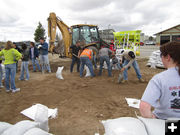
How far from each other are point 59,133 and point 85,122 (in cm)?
54

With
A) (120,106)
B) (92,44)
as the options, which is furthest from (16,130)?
(92,44)

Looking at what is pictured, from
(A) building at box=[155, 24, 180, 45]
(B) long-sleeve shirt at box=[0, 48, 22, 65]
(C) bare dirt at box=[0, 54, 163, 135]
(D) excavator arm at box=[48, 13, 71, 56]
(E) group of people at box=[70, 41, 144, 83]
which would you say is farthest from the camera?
(A) building at box=[155, 24, 180, 45]

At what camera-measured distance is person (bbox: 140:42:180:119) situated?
1.20m

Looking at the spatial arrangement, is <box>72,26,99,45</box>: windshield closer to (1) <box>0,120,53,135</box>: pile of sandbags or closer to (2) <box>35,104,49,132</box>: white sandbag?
(2) <box>35,104,49,132</box>: white sandbag

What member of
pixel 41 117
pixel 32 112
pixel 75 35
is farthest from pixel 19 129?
pixel 75 35

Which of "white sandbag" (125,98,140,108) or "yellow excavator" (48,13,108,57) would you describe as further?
"yellow excavator" (48,13,108,57)

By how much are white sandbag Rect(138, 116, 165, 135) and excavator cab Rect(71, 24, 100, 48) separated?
7567 mm

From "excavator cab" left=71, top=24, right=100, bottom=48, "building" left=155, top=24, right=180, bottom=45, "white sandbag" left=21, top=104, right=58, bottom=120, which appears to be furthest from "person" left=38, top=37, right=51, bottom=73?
"building" left=155, top=24, right=180, bottom=45

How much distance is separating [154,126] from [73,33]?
27.6 ft

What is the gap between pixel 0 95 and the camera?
4398 mm

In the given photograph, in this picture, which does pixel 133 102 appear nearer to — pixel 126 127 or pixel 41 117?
pixel 41 117

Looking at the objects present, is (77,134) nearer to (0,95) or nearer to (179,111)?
(179,111)

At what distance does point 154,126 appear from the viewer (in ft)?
3.87

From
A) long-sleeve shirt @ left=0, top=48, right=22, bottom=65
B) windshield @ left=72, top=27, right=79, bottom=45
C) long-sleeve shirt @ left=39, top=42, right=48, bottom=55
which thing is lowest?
long-sleeve shirt @ left=0, top=48, right=22, bottom=65
